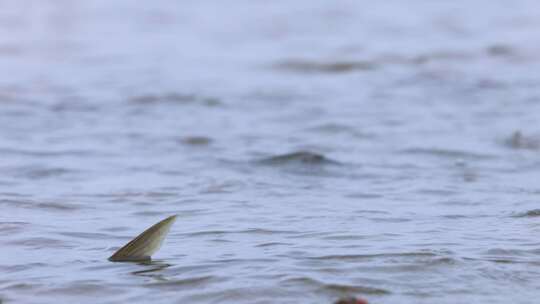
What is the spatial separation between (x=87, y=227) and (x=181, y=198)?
0.87 m

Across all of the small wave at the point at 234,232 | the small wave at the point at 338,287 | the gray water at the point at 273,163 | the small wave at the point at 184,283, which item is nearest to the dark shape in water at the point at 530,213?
the gray water at the point at 273,163

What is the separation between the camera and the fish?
14.5ft

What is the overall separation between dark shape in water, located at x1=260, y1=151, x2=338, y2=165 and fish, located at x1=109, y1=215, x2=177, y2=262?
2.63m

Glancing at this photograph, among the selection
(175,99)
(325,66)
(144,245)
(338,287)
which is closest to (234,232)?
(144,245)

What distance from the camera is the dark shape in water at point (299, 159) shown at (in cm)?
705

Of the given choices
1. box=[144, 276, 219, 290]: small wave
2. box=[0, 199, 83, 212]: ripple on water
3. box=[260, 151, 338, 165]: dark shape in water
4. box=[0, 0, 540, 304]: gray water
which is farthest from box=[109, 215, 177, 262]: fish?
box=[260, 151, 338, 165]: dark shape in water

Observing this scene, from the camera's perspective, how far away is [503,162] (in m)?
7.04

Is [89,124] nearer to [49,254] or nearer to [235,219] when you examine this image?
[235,219]

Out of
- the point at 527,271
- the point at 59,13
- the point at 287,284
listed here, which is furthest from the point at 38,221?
the point at 59,13

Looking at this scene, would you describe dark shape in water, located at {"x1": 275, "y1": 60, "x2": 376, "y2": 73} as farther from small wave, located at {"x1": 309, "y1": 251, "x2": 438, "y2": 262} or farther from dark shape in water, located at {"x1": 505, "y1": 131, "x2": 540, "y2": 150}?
small wave, located at {"x1": 309, "y1": 251, "x2": 438, "y2": 262}

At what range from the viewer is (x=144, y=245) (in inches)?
175

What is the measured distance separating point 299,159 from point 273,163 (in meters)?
0.17

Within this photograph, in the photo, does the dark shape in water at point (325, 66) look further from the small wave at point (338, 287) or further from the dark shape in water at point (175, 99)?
the small wave at point (338, 287)

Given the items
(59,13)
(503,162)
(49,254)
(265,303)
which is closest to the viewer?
(265,303)
